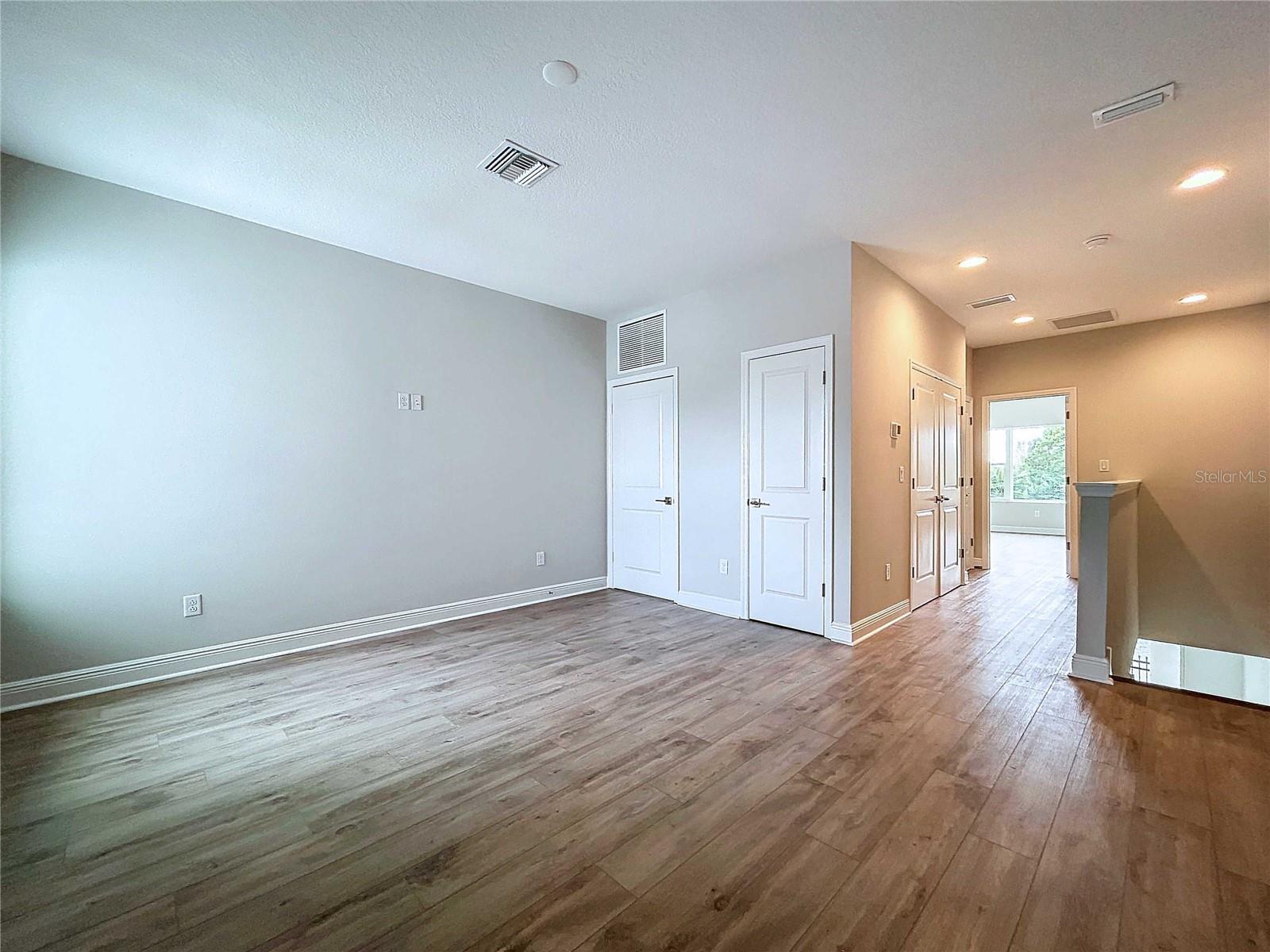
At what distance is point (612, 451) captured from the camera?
559cm

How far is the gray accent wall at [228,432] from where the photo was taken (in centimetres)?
280

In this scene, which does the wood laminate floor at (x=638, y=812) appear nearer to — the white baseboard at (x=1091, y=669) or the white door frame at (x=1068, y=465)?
the white baseboard at (x=1091, y=669)

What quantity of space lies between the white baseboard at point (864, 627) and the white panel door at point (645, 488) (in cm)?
162

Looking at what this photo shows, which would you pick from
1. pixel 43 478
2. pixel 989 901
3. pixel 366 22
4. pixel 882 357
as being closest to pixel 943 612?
pixel 882 357

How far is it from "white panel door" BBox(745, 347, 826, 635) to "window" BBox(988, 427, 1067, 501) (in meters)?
8.98

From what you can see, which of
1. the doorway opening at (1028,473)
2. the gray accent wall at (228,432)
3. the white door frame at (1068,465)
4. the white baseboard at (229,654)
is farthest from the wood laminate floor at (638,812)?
the doorway opening at (1028,473)

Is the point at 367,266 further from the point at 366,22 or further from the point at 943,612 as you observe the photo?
the point at 943,612

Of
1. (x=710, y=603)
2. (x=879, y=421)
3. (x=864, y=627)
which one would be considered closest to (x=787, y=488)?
(x=879, y=421)

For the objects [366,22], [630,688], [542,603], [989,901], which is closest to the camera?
[989,901]

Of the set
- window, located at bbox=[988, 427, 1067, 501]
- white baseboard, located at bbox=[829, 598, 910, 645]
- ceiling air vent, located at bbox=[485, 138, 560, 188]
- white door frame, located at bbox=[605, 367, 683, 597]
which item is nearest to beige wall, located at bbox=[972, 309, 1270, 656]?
white baseboard, located at bbox=[829, 598, 910, 645]

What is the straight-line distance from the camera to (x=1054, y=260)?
3941 mm

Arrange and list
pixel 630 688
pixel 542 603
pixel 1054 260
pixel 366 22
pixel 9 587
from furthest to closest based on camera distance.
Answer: pixel 542 603 < pixel 1054 260 < pixel 630 688 < pixel 9 587 < pixel 366 22

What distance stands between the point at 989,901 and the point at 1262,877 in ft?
2.87

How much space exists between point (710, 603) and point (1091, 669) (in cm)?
257
